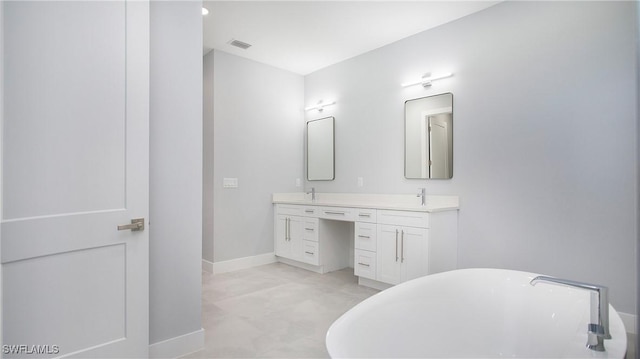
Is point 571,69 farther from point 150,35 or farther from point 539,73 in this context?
point 150,35

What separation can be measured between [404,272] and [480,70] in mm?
2020

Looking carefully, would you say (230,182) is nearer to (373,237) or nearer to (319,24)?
(373,237)

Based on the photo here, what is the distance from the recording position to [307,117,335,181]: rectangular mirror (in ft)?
14.5

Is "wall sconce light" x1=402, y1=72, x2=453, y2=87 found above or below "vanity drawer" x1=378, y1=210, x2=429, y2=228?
above

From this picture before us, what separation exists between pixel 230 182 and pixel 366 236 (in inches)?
73.3

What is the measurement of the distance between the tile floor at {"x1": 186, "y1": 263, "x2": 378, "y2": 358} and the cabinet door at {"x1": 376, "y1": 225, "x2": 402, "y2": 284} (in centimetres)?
26

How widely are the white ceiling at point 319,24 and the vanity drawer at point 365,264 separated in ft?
7.71

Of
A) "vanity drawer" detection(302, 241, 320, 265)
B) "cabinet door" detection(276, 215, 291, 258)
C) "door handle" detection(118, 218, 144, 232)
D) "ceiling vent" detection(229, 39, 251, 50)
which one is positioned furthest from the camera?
"cabinet door" detection(276, 215, 291, 258)

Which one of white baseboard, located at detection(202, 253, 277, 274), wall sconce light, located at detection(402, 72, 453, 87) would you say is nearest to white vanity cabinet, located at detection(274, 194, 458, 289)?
white baseboard, located at detection(202, 253, 277, 274)

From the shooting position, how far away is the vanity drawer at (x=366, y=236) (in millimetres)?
3238

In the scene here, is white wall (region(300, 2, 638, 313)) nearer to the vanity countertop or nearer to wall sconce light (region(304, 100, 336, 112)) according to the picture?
the vanity countertop

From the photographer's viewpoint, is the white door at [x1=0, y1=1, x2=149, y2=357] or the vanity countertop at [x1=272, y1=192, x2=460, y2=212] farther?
the vanity countertop at [x1=272, y1=192, x2=460, y2=212]

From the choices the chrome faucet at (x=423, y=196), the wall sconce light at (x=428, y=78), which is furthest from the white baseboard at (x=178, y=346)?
the wall sconce light at (x=428, y=78)

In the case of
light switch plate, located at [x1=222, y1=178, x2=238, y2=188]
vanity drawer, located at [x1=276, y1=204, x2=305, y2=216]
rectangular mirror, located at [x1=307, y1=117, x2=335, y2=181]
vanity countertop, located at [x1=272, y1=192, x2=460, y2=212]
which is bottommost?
vanity drawer, located at [x1=276, y1=204, x2=305, y2=216]
